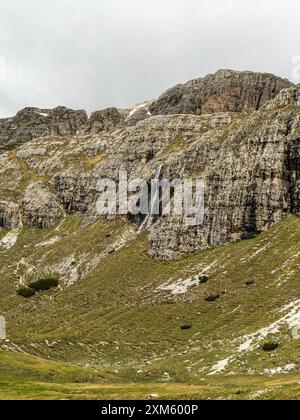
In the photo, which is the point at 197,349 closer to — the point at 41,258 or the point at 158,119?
the point at 41,258

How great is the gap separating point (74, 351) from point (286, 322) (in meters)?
→ 31.1

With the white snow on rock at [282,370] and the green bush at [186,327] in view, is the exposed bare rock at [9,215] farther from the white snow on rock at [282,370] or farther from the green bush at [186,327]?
the white snow on rock at [282,370]

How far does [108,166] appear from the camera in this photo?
169 metres

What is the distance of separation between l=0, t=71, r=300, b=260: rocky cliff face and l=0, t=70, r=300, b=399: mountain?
379 millimetres

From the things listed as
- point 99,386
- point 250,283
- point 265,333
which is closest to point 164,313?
point 250,283

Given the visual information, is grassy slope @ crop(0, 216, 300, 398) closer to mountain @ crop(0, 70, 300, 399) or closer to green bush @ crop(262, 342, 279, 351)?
mountain @ crop(0, 70, 300, 399)

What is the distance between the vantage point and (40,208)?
167m

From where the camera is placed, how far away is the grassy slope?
192 ft

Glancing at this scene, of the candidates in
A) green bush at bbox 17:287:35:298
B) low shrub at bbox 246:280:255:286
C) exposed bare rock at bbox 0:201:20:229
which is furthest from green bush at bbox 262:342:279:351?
exposed bare rock at bbox 0:201:20:229

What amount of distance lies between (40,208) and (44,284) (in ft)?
182

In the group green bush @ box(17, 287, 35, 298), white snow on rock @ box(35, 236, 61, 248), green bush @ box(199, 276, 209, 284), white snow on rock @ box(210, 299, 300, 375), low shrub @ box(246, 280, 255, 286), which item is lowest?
green bush @ box(17, 287, 35, 298)

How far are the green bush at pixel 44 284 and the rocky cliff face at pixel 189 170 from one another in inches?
976

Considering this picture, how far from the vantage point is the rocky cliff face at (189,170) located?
11038cm

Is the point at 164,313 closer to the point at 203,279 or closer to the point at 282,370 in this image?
the point at 203,279
